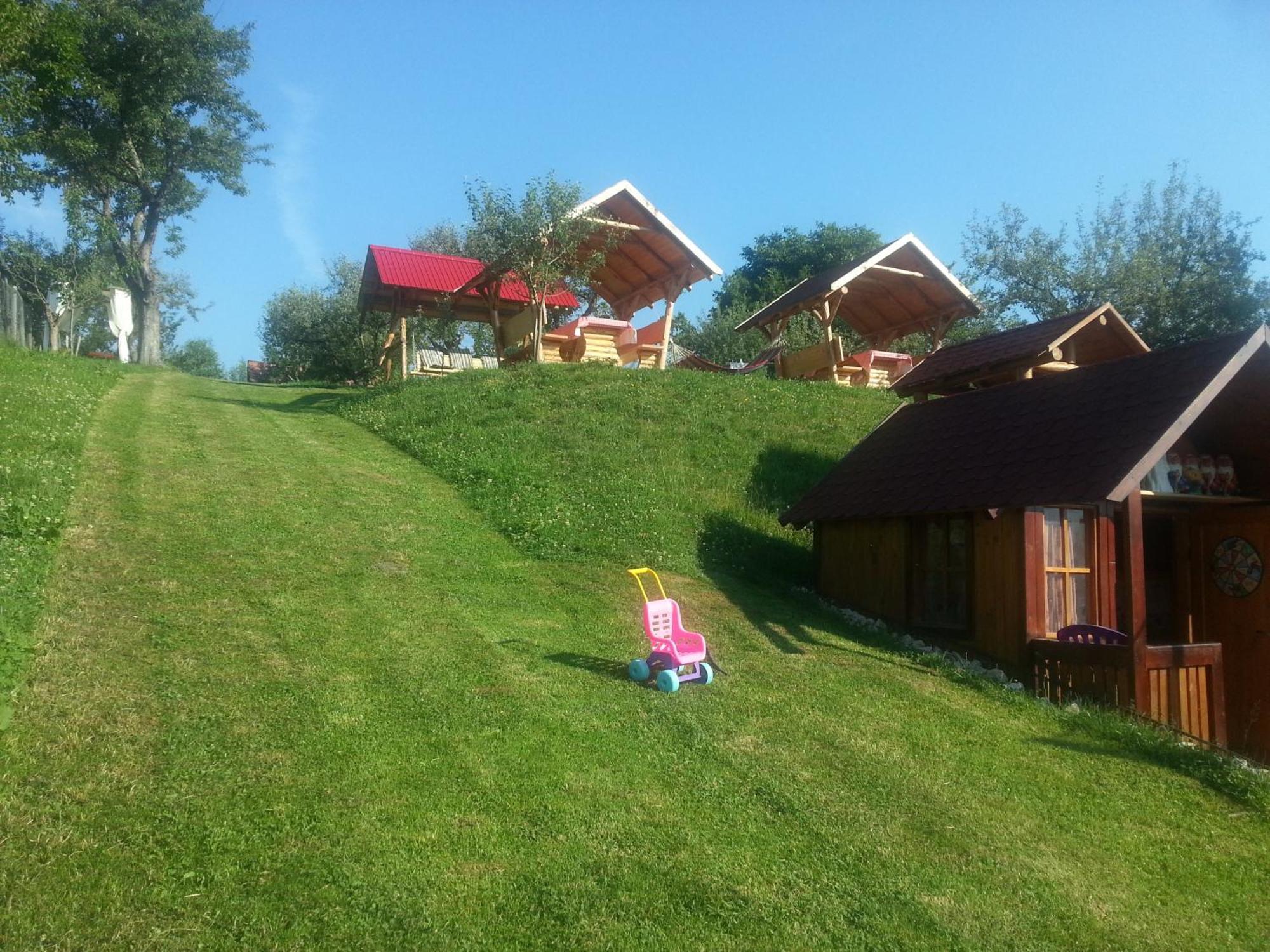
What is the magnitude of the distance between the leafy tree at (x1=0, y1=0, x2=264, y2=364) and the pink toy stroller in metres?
28.1

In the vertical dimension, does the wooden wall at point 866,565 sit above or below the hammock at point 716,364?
below

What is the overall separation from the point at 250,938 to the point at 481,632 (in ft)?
14.5

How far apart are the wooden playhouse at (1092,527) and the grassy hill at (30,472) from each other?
842 cm

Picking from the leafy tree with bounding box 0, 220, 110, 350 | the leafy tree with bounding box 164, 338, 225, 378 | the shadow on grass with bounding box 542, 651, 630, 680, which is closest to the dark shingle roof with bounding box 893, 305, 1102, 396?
the shadow on grass with bounding box 542, 651, 630, 680

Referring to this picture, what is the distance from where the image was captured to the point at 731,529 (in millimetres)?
13375

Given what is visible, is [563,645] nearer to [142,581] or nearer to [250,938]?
[142,581]

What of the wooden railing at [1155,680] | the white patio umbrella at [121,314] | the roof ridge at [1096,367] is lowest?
the wooden railing at [1155,680]

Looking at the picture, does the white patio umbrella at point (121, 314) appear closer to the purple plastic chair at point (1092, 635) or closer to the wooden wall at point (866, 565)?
the wooden wall at point (866, 565)

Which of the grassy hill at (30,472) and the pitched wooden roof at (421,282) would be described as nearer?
the grassy hill at (30,472)

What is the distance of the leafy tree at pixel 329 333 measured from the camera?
36.2m

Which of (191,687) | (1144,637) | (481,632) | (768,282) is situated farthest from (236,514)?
(768,282)

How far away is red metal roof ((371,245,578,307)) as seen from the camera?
26.5m

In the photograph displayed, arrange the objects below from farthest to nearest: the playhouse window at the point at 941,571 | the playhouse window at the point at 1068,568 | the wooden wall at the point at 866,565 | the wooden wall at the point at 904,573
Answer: the wooden wall at the point at 866,565
the playhouse window at the point at 941,571
the playhouse window at the point at 1068,568
the wooden wall at the point at 904,573

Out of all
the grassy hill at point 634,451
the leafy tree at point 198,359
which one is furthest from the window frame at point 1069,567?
the leafy tree at point 198,359
